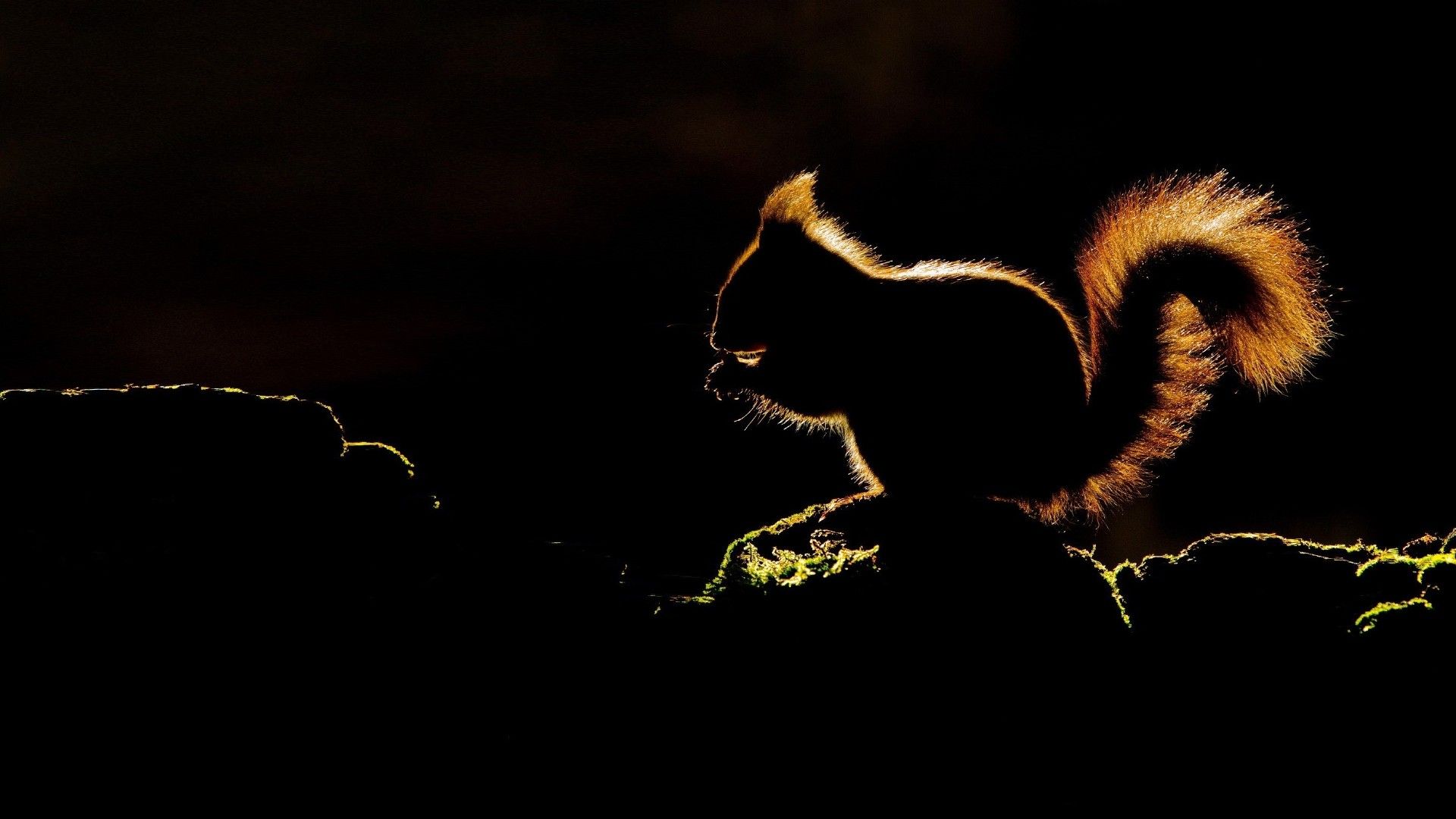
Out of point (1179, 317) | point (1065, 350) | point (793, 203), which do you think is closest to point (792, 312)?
point (793, 203)

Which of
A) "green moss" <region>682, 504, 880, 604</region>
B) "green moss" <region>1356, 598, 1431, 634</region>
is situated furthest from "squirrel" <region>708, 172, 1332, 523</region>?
"green moss" <region>1356, 598, 1431, 634</region>

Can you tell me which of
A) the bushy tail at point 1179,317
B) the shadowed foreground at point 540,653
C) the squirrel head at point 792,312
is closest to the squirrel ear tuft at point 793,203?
the squirrel head at point 792,312

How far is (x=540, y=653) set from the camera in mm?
1259

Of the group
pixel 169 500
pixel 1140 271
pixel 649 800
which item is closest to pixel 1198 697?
pixel 649 800

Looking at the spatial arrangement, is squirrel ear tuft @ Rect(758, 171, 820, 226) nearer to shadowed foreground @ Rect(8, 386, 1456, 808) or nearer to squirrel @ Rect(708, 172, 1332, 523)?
squirrel @ Rect(708, 172, 1332, 523)

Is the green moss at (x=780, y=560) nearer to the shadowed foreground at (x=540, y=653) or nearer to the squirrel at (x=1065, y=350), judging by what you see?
the shadowed foreground at (x=540, y=653)

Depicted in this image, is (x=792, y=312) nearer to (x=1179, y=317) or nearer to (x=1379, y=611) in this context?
(x=1179, y=317)

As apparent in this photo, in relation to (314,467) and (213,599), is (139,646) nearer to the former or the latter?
(213,599)

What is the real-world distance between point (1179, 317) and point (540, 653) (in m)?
1.85

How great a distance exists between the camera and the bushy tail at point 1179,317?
2.09 metres

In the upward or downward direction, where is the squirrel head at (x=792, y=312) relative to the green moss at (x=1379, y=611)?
upward

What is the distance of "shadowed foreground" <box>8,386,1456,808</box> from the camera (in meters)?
1.12

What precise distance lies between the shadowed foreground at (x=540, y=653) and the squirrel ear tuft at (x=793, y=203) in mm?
A: 1453

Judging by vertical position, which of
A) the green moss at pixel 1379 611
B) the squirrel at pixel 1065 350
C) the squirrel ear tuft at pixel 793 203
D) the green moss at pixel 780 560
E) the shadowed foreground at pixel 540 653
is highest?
the squirrel ear tuft at pixel 793 203
